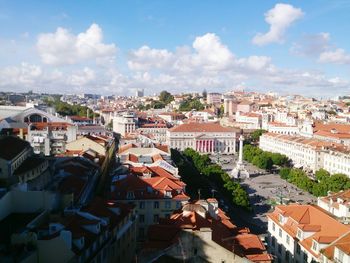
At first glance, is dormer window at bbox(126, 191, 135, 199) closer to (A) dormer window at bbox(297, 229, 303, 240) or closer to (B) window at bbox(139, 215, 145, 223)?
(B) window at bbox(139, 215, 145, 223)

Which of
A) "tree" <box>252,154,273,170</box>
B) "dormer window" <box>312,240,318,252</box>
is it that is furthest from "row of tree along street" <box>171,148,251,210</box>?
"tree" <box>252,154,273,170</box>

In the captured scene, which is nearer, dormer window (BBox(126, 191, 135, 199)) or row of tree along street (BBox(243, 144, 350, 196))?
dormer window (BBox(126, 191, 135, 199))

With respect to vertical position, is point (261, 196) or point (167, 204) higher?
point (167, 204)

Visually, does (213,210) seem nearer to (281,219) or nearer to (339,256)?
(281,219)

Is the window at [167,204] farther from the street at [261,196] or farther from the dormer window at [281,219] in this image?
the street at [261,196]

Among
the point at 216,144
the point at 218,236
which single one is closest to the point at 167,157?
the point at 218,236

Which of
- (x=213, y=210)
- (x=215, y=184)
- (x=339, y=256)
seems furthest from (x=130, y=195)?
(x=215, y=184)

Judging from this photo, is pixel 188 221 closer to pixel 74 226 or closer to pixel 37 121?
pixel 74 226

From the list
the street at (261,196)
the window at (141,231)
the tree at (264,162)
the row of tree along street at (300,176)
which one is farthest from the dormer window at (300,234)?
the tree at (264,162)
